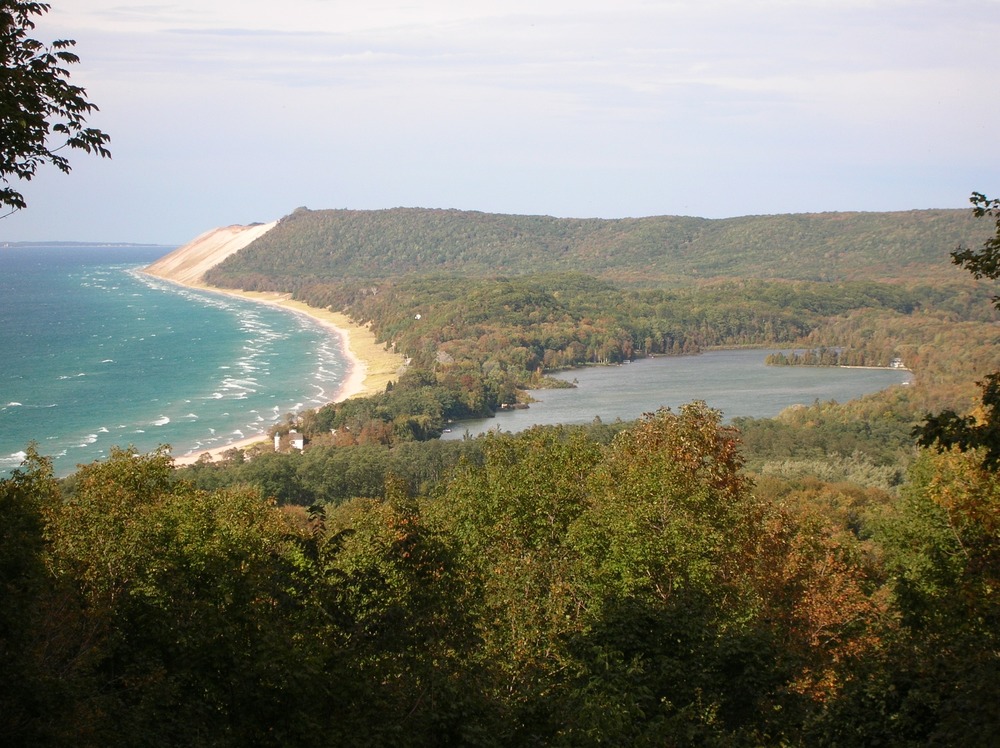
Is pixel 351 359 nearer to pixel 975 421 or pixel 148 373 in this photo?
pixel 148 373

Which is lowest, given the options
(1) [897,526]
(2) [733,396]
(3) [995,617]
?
(2) [733,396]

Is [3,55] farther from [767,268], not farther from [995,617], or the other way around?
[767,268]

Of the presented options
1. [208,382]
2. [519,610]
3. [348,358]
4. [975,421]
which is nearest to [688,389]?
[348,358]

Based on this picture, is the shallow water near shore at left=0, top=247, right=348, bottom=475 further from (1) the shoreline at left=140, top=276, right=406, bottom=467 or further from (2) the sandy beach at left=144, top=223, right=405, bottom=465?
(2) the sandy beach at left=144, top=223, right=405, bottom=465

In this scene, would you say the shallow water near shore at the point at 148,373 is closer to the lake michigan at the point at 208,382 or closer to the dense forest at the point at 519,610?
the lake michigan at the point at 208,382

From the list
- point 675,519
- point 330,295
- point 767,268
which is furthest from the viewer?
point 767,268

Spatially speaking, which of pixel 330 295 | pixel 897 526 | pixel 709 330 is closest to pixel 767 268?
pixel 709 330
